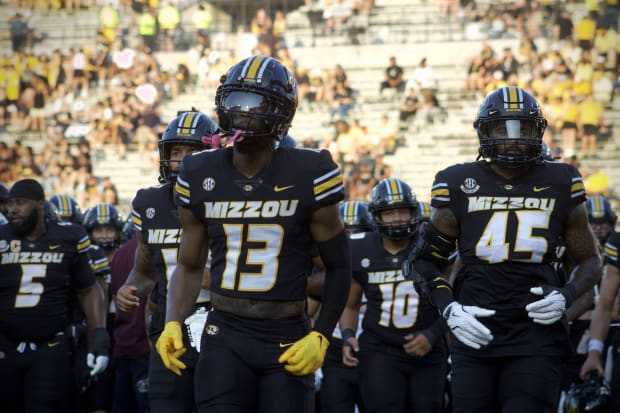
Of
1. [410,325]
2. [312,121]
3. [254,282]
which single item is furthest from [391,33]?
[254,282]

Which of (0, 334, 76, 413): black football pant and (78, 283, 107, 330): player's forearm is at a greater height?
(78, 283, 107, 330): player's forearm

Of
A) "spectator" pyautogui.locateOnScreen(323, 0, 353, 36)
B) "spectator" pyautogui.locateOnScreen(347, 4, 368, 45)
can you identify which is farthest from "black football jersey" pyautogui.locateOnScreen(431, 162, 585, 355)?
"spectator" pyautogui.locateOnScreen(323, 0, 353, 36)

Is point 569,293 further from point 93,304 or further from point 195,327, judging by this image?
point 93,304

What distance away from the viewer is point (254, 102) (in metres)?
3.91

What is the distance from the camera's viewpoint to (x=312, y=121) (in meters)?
19.6

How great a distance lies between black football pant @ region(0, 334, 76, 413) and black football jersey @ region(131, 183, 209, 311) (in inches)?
61.6

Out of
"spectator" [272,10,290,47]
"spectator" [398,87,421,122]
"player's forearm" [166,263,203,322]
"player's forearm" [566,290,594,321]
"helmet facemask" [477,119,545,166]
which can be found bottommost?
"player's forearm" [566,290,594,321]

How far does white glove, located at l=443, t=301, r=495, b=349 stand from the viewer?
4.50m

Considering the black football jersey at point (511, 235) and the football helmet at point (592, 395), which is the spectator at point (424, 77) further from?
the black football jersey at point (511, 235)

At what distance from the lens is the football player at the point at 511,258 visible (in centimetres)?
453

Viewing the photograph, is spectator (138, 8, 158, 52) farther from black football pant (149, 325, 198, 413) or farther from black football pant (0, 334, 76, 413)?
black football pant (149, 325, 198, 413)

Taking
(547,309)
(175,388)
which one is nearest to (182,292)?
(175,388)

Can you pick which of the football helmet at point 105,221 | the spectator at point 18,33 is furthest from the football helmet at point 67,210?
the spectator at point 18,33

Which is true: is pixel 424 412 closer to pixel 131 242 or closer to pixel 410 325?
pixel 410 325
